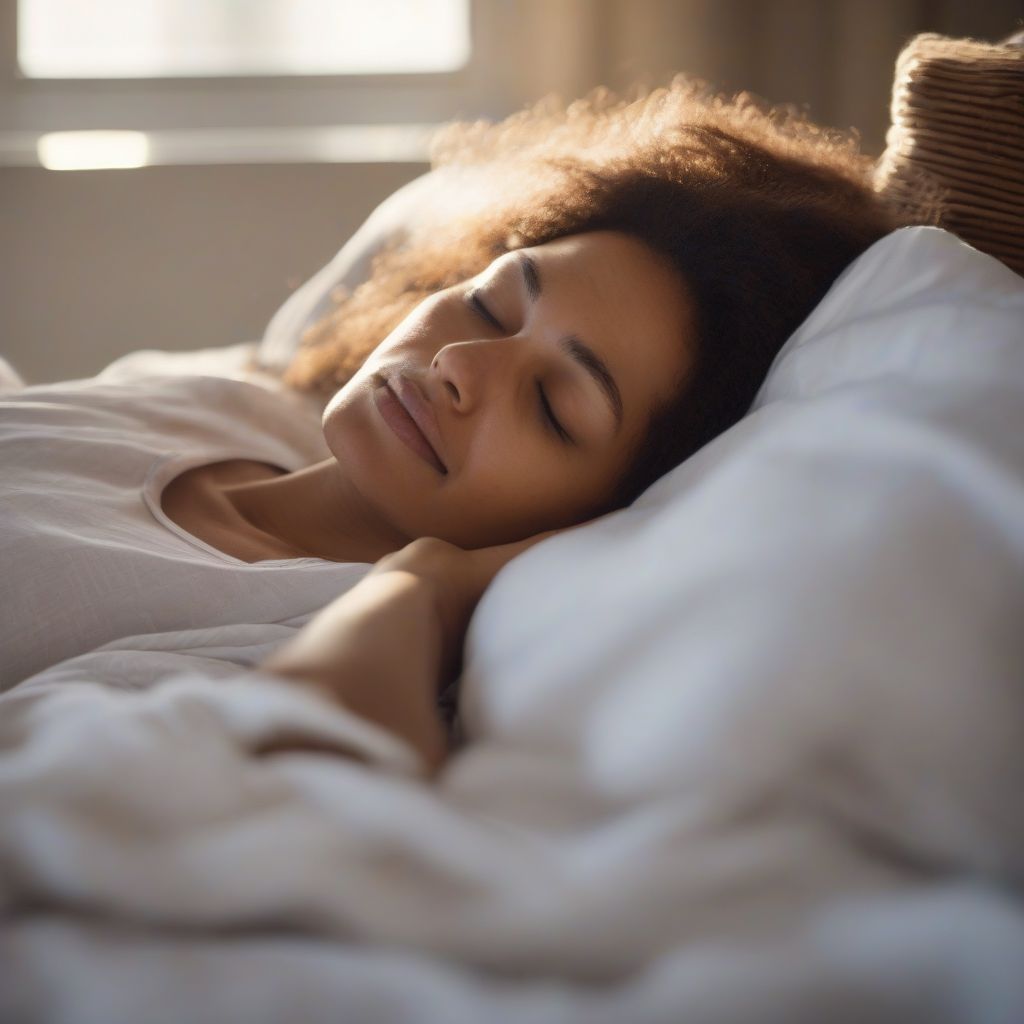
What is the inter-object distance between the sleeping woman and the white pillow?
15cm

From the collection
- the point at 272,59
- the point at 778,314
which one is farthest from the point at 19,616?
the point at 272,59

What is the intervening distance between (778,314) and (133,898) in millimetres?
758

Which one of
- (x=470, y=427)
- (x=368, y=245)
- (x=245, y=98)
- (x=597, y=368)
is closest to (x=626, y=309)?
(x=597, y=368)

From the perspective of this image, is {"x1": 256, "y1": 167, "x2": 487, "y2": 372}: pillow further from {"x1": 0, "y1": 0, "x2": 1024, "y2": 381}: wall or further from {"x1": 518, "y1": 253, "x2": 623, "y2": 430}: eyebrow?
{"x1": 518, "y1": 253, "x2": 623, "y2": 430}: eyebrow

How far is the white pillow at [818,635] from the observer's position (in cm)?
42

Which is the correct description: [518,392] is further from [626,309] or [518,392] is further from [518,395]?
[626,309]

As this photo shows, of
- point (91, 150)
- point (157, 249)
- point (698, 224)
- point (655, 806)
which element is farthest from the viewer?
point (91, 150)

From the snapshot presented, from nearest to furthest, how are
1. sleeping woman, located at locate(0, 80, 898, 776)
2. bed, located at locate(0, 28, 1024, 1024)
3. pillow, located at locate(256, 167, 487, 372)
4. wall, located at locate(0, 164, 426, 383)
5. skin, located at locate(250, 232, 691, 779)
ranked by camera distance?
bed, located at locate(0, 28, 1024, 1024) < sleeping woman, located at locate(0, 80, 898, 776) < skin, located at locate(250, 232, 691, 779) < pillow, located at locate(256, 167, 487, 372) < wall, located at locate(0, 164, 426, 383)

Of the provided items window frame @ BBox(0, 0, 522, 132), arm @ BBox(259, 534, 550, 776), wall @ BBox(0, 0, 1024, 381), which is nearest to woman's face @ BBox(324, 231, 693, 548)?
arm @ BBox(259, 534, 550, 776)

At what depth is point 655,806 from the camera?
0.41m

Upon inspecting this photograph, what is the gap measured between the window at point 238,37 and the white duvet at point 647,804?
2044 mm

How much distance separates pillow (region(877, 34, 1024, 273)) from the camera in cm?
97

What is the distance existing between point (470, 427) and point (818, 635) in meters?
0.46

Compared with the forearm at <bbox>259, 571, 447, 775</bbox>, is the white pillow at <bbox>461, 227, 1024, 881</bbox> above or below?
above
